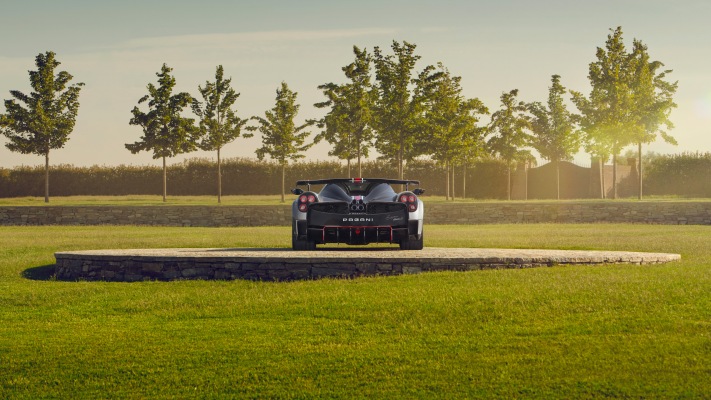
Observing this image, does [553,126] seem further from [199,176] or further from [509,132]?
[199,176]

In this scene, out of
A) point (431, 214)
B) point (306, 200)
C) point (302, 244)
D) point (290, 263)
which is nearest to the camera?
point (290, 263)

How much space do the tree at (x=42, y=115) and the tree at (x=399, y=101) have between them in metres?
20.9

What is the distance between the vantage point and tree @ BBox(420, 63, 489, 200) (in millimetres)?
49562

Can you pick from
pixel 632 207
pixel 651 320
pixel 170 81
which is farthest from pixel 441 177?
pixel 651 320

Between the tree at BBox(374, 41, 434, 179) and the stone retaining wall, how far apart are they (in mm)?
14179

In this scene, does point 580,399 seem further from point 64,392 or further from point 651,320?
point 64,392

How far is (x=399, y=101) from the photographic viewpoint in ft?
164

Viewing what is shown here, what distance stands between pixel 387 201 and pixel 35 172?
1985 inches

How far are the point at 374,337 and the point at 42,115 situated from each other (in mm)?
47835

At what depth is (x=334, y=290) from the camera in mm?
11938

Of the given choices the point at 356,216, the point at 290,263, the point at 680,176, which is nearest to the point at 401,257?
the point at 356,216

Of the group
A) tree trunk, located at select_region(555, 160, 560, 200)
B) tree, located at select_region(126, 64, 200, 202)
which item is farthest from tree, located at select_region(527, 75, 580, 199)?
tree, located at select_region(126, 64, 200, 202)

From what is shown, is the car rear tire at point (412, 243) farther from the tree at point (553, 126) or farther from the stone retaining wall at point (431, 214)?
the tree at point (553, 126)

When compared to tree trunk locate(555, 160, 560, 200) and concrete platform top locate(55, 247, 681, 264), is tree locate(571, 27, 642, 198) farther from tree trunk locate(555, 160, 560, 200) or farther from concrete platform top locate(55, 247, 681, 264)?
concrete platform top locate(55, 247, 681, 264)
